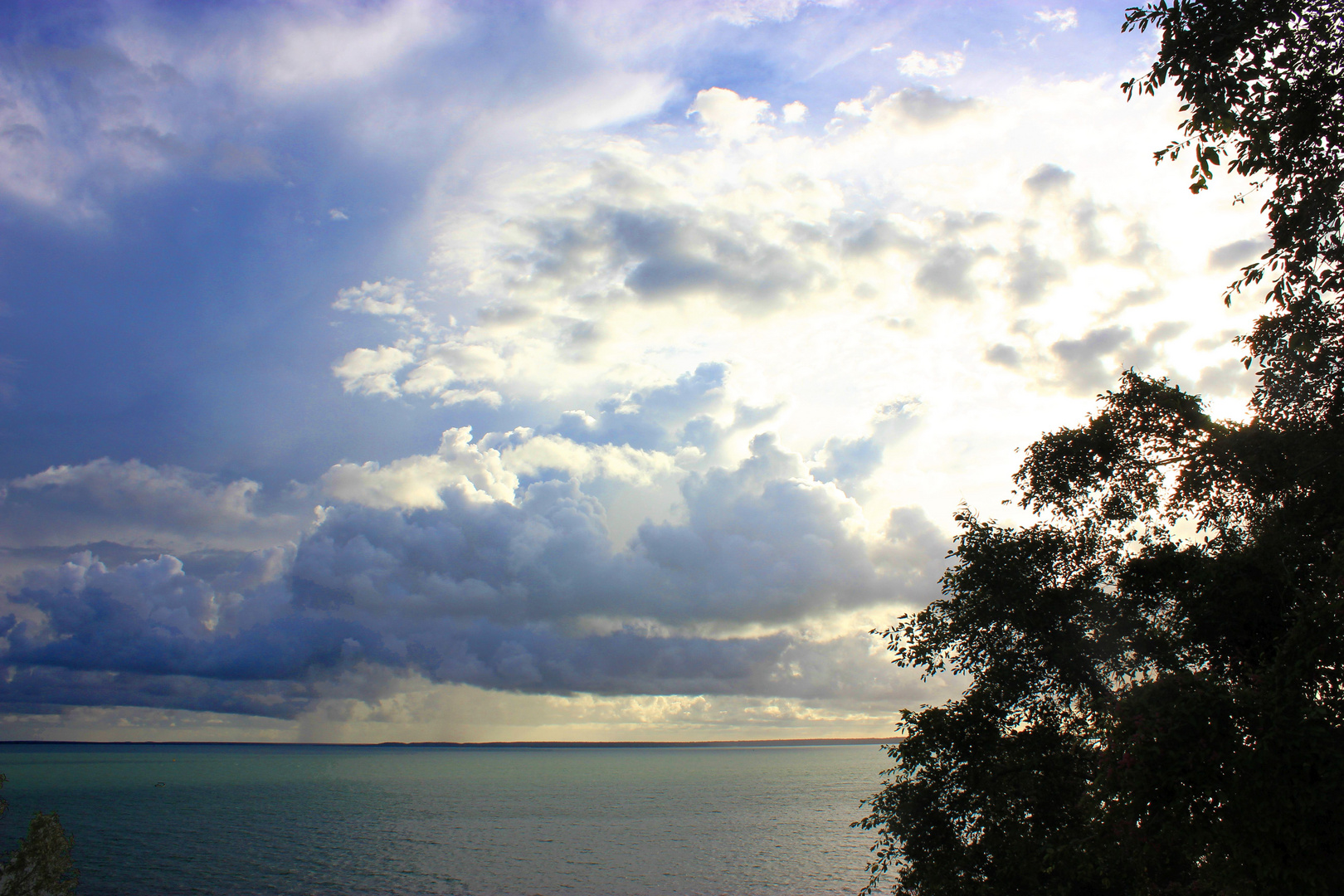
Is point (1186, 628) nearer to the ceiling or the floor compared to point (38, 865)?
nearer to the ceiling

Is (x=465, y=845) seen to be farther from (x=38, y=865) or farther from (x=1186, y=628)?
(x=1186, y=628)

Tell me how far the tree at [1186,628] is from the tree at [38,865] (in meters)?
50.0

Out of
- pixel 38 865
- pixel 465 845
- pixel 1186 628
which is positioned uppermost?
pixel 1186 628

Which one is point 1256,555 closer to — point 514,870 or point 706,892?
point 706,892

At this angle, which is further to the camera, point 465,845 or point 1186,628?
point 465,845

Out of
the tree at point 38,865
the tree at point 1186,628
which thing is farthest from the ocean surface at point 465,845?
the tree at point 1186,628

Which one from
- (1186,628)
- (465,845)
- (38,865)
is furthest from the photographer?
(465,845)

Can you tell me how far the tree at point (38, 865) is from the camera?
149 ft

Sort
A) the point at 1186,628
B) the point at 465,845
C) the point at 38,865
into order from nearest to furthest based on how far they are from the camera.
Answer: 1. the point at 1186,628
2. the point at 38,865
3. the point at 465,845

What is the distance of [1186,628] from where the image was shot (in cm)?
1875

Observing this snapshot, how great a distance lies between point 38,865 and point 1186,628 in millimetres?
60123

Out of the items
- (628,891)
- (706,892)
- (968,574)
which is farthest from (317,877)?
(968,574)

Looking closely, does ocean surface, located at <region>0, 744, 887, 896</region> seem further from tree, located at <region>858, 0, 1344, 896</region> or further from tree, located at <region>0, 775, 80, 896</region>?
tree, located at <region>858, 0, 1344, 896</region>

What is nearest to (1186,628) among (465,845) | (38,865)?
(38,865)
